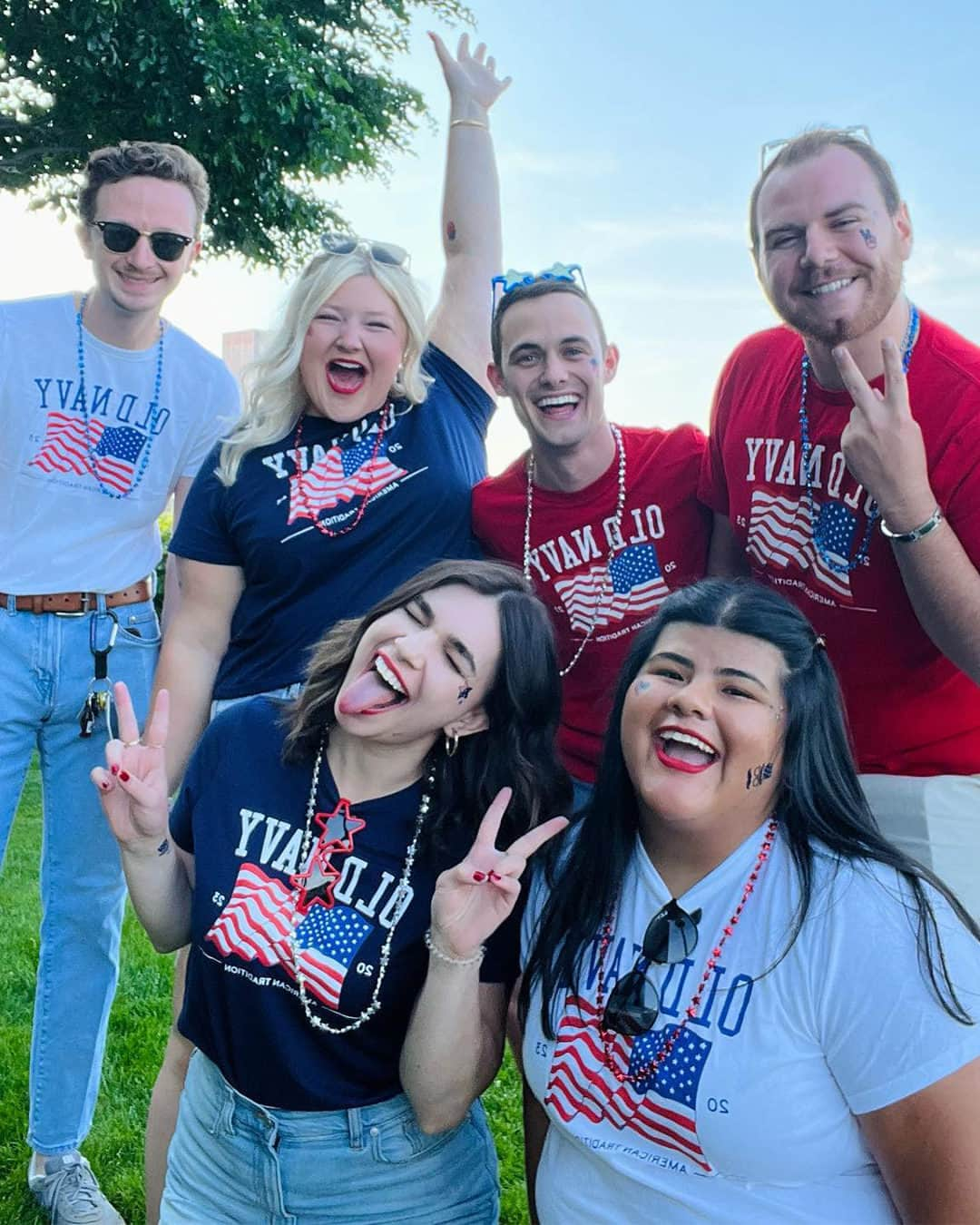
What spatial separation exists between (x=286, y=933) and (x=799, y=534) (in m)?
1.54

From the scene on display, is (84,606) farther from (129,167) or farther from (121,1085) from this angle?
(121,1085)

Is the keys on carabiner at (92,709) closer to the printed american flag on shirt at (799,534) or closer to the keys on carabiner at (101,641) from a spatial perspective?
the keys on carabiner at (101,641)

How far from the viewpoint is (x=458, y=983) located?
220cm

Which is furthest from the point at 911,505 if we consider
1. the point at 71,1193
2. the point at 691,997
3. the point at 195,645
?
the point at 71,1193

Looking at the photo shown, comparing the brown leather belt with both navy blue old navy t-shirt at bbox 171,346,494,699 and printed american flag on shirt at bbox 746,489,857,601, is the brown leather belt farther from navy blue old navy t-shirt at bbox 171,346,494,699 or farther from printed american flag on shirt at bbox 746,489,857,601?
printed american flag on shirt at bbox 746,489,857,601

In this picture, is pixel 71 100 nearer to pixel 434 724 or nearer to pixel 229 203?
pixel 229 203

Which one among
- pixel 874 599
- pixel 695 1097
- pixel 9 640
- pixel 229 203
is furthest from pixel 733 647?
pixel 229 203

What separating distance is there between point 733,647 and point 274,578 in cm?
148

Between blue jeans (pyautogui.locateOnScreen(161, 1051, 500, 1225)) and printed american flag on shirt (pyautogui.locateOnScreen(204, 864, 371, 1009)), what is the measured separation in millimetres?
195

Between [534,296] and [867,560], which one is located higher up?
[534,296]

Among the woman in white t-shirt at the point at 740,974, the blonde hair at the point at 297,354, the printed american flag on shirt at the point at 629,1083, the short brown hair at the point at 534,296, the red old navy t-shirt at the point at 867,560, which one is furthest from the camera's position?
the blonde hair at the point at 297,354

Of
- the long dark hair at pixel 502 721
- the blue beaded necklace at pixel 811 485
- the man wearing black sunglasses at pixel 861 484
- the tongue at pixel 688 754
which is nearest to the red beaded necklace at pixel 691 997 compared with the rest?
the tongue at pixel 688 754

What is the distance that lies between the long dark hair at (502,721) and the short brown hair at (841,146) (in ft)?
3.94

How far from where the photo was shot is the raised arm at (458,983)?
85.7 inches
